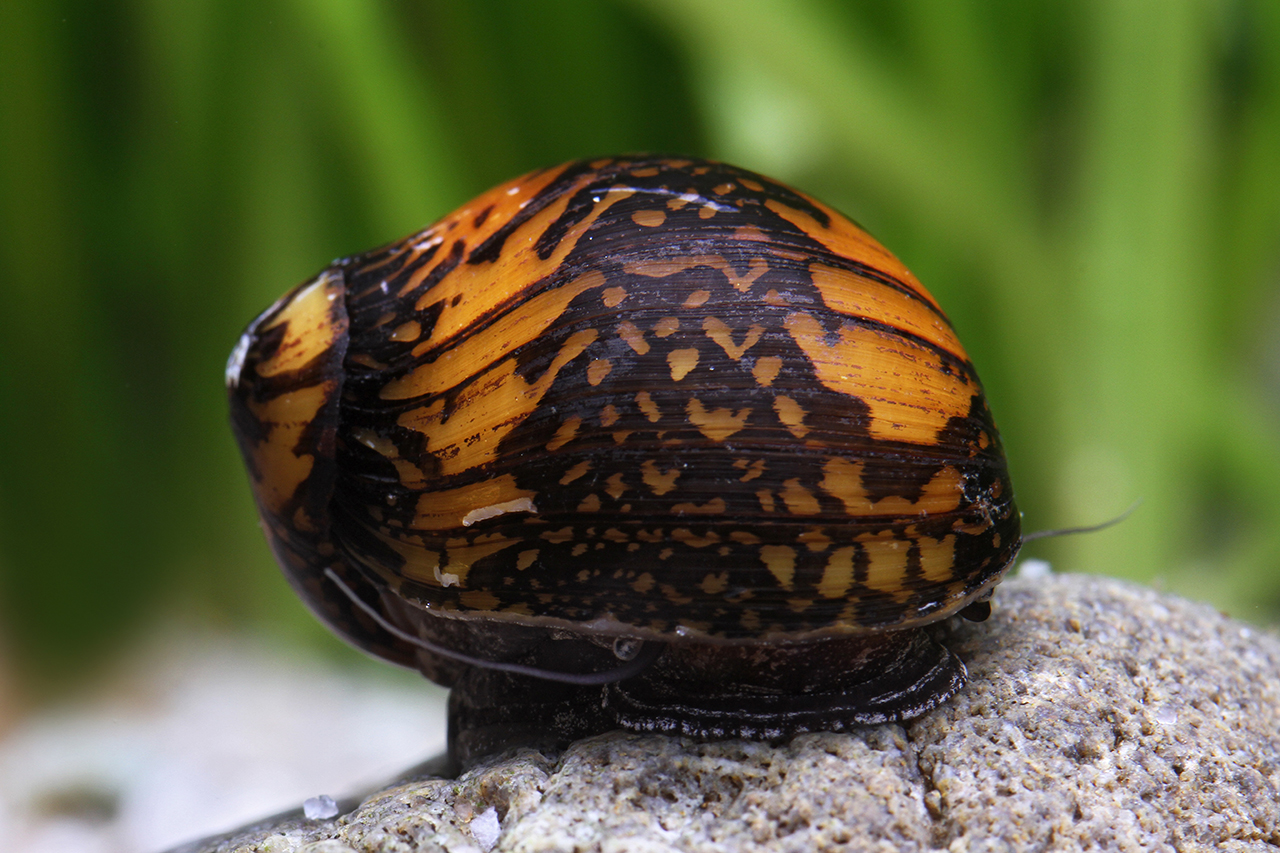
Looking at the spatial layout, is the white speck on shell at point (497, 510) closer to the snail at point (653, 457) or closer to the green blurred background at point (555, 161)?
the snail at point (653, 457)

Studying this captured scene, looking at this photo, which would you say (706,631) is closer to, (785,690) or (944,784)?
(785,690)

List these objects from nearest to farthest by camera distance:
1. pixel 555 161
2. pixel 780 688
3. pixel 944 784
A: pixel 944 784 → pixel 780 688 → pixel 555 161

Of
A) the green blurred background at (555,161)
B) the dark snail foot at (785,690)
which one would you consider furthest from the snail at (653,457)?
the green blurred background at (555,161)

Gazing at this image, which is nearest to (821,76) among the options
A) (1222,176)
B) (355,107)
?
(355,107)

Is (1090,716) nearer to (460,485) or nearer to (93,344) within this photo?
(460,485)

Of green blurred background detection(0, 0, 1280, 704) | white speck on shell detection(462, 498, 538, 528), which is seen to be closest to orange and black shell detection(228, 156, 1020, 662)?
white speck on shell detection(462, 498, 538, 528)

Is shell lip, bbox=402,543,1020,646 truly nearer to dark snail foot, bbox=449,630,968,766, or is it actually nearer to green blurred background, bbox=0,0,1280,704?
dark snail foot, bbox=449,630,968,766

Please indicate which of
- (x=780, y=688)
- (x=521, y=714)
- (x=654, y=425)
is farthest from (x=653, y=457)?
(x=521, y=714)
